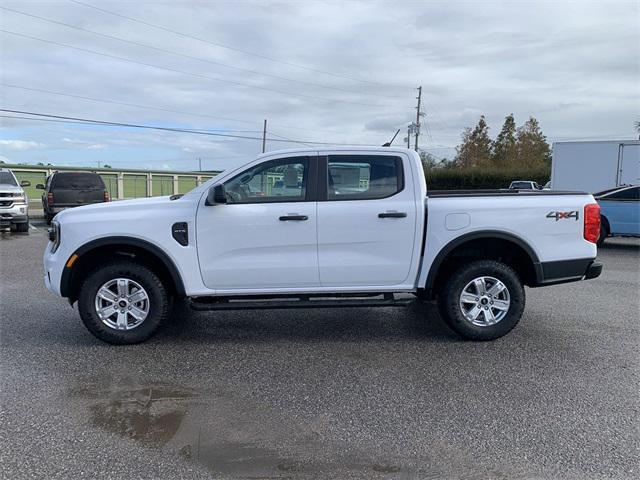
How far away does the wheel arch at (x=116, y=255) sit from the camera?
16.8 ft

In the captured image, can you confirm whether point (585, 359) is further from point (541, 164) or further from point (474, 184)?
point (541, 164)

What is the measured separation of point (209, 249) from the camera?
5.17 metres

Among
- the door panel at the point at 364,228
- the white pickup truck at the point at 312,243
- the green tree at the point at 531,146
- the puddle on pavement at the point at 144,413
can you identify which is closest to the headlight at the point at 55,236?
the white pickup truck at the point at 312,243

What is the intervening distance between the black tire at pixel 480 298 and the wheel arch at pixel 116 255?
264cm

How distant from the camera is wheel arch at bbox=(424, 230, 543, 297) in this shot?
5285mm

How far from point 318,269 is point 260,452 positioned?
2.23m

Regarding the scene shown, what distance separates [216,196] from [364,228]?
1447 mm

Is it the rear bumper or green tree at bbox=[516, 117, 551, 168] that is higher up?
green tree at bbox=[516, 117, 551, 168]

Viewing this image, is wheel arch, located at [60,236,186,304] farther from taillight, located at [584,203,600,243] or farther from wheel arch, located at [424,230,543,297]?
taillight, located at [584,203,600,243]

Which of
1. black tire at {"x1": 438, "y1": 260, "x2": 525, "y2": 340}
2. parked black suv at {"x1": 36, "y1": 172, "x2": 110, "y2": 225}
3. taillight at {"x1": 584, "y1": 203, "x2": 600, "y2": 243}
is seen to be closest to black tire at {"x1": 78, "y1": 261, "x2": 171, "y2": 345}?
black tire at {"x1": 438, "y1": 260, "x2": 525, "y2": 340}

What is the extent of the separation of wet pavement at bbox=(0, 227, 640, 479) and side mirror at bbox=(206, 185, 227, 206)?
1.44 m

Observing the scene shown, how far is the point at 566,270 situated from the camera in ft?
17.9

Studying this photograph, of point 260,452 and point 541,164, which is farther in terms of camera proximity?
point 541,164

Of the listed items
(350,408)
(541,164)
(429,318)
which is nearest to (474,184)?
(541,164)
